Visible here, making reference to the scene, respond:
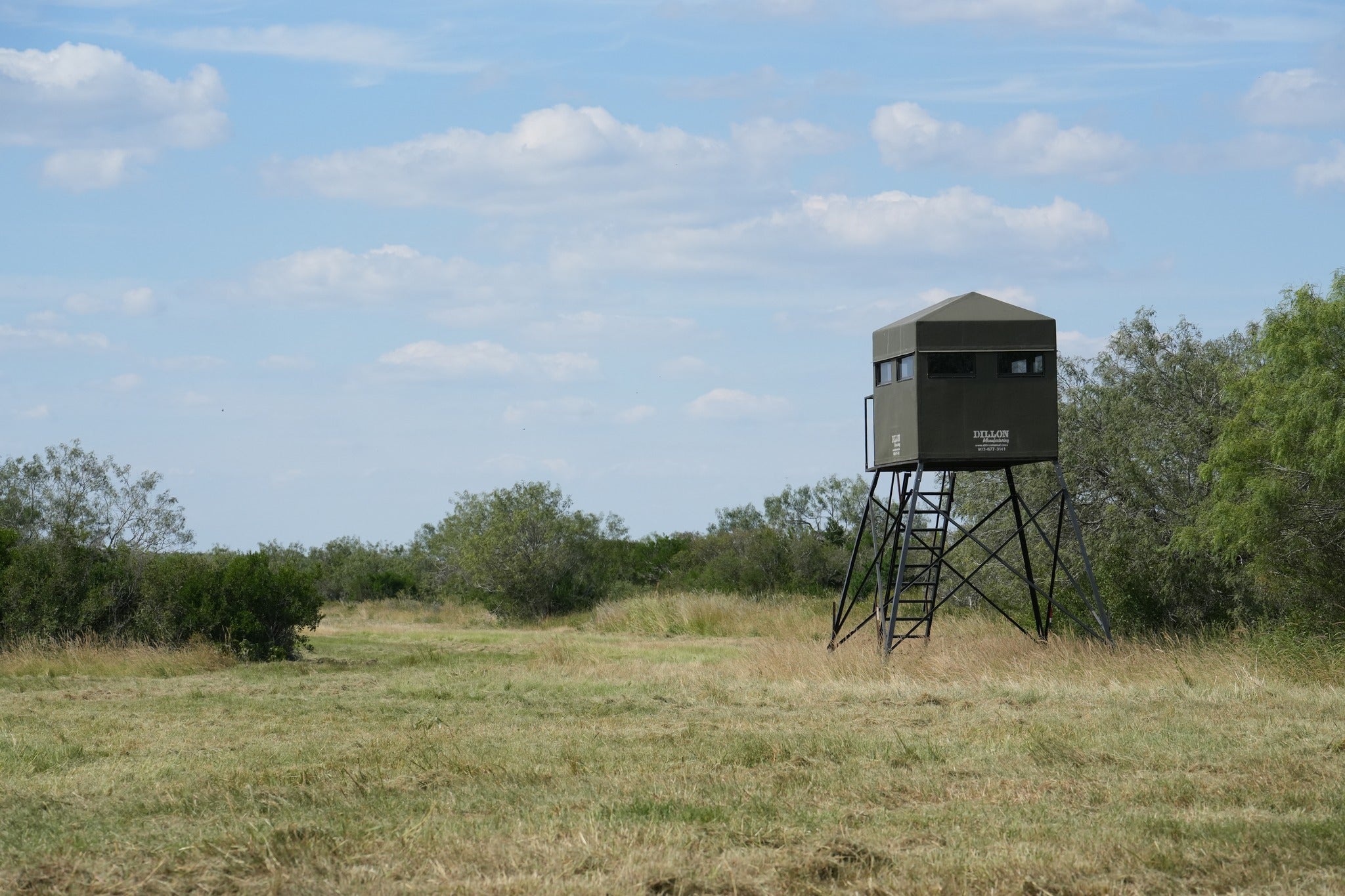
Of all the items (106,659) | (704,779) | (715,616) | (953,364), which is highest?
(953,364)

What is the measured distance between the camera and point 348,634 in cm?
3475

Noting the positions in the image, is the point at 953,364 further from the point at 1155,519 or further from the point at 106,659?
the point at 106,659

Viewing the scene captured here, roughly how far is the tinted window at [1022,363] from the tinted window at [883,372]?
1.78 metres

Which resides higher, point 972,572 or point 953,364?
point 953,364

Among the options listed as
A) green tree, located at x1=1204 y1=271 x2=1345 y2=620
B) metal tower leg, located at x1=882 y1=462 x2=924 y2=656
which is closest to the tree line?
green tree, located at x1=1204 y1=271 x2=1345 y2=620

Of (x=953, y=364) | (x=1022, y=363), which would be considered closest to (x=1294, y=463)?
(x=1022, y=363)

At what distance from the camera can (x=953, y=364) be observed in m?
20.8

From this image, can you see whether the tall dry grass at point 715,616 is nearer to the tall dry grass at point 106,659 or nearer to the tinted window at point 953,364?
the tinted window at point 953,364

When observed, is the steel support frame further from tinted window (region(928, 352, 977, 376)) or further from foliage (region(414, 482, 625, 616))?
foliage (region(414, 482, 625, 616))

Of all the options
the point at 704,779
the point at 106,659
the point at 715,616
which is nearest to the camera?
the point at 704,779

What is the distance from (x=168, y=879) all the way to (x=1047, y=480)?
21.8m

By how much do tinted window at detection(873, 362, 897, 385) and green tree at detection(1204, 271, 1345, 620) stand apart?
5.17m

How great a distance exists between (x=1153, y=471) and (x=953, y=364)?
6048mm

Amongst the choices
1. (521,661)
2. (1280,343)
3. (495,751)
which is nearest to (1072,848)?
(495,751)
